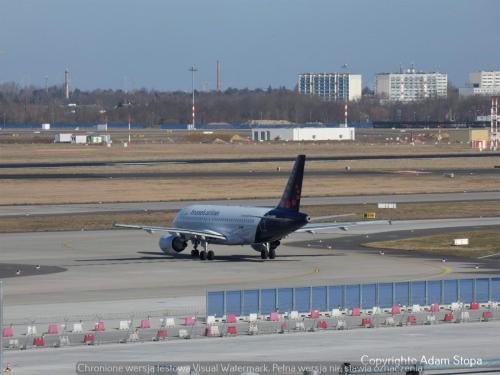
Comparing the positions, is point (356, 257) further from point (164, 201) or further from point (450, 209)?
point (164, 201)

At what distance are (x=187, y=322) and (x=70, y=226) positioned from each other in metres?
53.3

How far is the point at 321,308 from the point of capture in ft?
208

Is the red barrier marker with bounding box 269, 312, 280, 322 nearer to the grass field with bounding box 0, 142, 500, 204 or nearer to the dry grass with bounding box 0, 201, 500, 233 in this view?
the dry grass with bounding box 0, 201, 500, 233

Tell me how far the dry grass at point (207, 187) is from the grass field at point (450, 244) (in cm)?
3808

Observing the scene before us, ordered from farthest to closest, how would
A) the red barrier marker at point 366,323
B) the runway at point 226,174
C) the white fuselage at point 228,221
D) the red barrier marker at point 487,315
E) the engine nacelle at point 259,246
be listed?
the runway at point 226,174, the engine nacelle at point 259,246, the white fuselage at point 228,221, the red barrier marker at point 487,315, the red barrier marker at point 366,323

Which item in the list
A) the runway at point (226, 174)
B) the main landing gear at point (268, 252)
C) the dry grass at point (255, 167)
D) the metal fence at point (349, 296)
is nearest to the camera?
the metal fence at point (349, 296)

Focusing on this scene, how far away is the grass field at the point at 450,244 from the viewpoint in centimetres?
9375

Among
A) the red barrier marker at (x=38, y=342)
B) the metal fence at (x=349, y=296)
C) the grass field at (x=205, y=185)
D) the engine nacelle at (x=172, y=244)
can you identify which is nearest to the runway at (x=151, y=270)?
the engine nacelle at (x=172, y=244)

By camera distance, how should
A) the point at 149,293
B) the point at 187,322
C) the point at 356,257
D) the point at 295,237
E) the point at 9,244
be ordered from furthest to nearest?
the point at 295,237 < the point at 9,244 < the point at 356,257 < the point at 149,293 < the point at 187,322

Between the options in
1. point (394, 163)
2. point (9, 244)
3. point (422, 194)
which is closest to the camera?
point (9, 244)

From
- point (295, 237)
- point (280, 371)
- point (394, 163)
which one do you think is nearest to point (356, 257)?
point (295, 237)

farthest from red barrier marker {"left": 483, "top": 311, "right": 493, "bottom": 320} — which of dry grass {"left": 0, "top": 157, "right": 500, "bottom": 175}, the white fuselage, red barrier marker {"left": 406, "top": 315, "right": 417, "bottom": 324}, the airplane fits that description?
dry grass {"left": 0, "top": 157, "right": 500, "bottom": 175}

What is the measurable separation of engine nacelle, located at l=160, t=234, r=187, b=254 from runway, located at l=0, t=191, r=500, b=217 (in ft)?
107

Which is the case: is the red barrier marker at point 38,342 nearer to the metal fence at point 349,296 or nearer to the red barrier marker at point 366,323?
the metal fence at point 349,296
